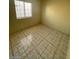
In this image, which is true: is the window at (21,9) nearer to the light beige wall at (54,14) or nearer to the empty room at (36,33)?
the empty room at (36,33)

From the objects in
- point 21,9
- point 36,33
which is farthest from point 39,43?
point 21,9

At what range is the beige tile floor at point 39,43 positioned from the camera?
4.15 feet

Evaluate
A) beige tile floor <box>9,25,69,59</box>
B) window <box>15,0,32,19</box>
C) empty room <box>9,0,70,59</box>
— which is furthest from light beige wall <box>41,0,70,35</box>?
window <box>15,0,32,19</box>

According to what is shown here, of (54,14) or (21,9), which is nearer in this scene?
(21,9)

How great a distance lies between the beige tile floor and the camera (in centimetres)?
127

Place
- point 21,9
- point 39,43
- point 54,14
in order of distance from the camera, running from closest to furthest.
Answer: point 21,9 < point 39,43 < point 54,14

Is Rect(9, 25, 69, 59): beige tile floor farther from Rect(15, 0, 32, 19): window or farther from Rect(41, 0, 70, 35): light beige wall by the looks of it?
Rect(15, 0, 32, 19): window

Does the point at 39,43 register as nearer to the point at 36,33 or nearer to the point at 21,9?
the point at 36,33

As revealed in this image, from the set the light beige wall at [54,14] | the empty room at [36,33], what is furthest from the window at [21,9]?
the light beige wall at [54,14]

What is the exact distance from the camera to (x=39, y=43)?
5.00ft
